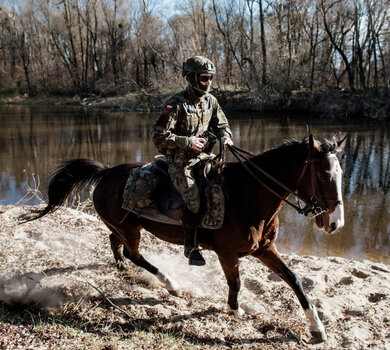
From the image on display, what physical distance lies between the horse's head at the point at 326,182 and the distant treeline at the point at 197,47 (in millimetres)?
16328

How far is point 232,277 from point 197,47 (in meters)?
27.2

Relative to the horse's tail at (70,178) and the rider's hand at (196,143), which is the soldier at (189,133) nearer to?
the rider's hand at (196,143)

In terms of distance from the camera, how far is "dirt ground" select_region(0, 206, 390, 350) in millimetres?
3791

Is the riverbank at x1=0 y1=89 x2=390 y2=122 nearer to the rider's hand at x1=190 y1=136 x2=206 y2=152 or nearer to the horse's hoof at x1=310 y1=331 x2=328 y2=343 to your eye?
the horse's hoof at x1=310 y1=331 x2=328 y2=343

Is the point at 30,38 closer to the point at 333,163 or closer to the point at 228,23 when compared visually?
the point at 228,23

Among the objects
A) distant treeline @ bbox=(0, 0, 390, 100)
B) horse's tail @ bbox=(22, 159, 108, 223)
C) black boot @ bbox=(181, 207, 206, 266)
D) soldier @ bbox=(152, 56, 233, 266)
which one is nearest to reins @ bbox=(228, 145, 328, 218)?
soldier @ bbox=(152, 56, 233, 266)

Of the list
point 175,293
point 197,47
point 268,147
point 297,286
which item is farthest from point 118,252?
point 197,47

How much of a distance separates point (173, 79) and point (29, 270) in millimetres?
35237

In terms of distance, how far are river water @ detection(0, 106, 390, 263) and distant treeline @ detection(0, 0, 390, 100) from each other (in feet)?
20.3

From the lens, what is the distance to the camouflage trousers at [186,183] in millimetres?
3996

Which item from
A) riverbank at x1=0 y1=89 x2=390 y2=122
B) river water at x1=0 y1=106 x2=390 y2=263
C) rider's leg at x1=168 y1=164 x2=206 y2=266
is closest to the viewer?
rider's leg at x1=168 y1=164 x2=206 y2=266

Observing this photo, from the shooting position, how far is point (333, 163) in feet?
11.4

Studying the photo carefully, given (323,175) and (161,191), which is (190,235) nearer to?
(161,191)

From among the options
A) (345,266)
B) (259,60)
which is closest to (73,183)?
(345,266)
